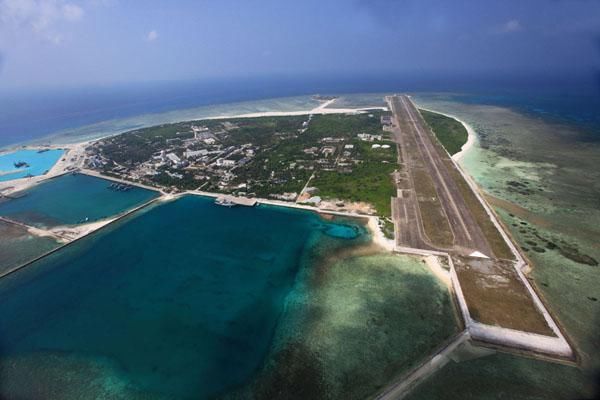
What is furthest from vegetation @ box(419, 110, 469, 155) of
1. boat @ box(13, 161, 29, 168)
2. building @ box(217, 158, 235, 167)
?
boat @ box(13, 161, 29, 168)

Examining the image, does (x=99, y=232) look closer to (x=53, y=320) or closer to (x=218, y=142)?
(x=53, y=320)

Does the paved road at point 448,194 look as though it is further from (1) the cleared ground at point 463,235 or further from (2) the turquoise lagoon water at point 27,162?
(2) the turquoise lagoon water at point 27,162

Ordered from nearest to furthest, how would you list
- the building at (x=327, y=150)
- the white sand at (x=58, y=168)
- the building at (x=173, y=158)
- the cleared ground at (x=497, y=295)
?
the cleared ground at (x=497, y=295), the white sand at (x=58, y=168), the building at (x=173, y=158), the building at (x=327, y=150)

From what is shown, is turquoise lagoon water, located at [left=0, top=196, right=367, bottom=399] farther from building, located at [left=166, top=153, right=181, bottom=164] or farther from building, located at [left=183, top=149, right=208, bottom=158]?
building, located at [left=183, top=149, right=208, bottom=158]

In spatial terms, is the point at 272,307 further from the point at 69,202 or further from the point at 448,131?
the point at 448,131

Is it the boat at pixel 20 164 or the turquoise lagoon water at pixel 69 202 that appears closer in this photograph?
the turquoise lagoon water at pixel 69 202

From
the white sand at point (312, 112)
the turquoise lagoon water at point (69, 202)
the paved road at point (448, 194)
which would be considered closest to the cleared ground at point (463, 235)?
the paved road at point (448, 194)
